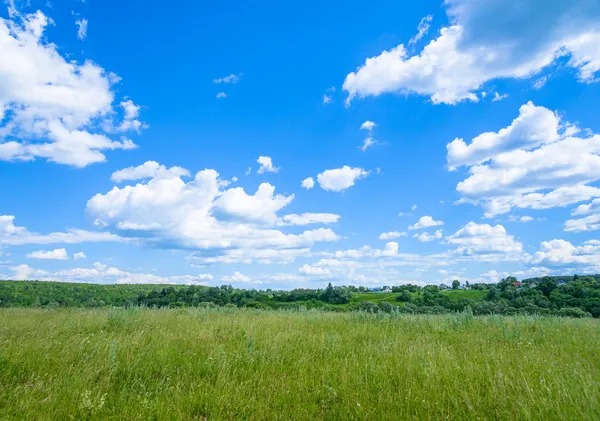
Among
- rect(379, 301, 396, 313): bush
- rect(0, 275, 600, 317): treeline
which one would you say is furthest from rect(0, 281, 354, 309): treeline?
rect(379, 301, 396, 313): bush

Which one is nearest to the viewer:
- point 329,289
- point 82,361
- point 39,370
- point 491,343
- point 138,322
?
point 39,370

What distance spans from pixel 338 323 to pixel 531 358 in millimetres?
6721

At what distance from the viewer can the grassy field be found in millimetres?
4703

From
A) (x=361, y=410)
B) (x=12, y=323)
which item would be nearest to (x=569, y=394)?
(x=361, y=410)

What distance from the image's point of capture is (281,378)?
593 cm

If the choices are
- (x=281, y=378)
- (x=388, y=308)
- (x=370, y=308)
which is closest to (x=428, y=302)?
(x=388, y=308)

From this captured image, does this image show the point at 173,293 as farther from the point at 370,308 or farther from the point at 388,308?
the point at 370,308

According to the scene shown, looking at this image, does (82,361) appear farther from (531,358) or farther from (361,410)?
(531,358)

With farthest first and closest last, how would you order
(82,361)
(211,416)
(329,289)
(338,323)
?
(329,289)
(338,323)
(82,361)
(211,416)

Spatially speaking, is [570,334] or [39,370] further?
[570,334]

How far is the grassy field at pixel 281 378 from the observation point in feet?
15.4

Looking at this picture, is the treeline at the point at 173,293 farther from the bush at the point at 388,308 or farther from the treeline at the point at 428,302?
the bush at the point at 388,308

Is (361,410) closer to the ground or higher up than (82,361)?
closer to the ground

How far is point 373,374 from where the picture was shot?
6.07 m
